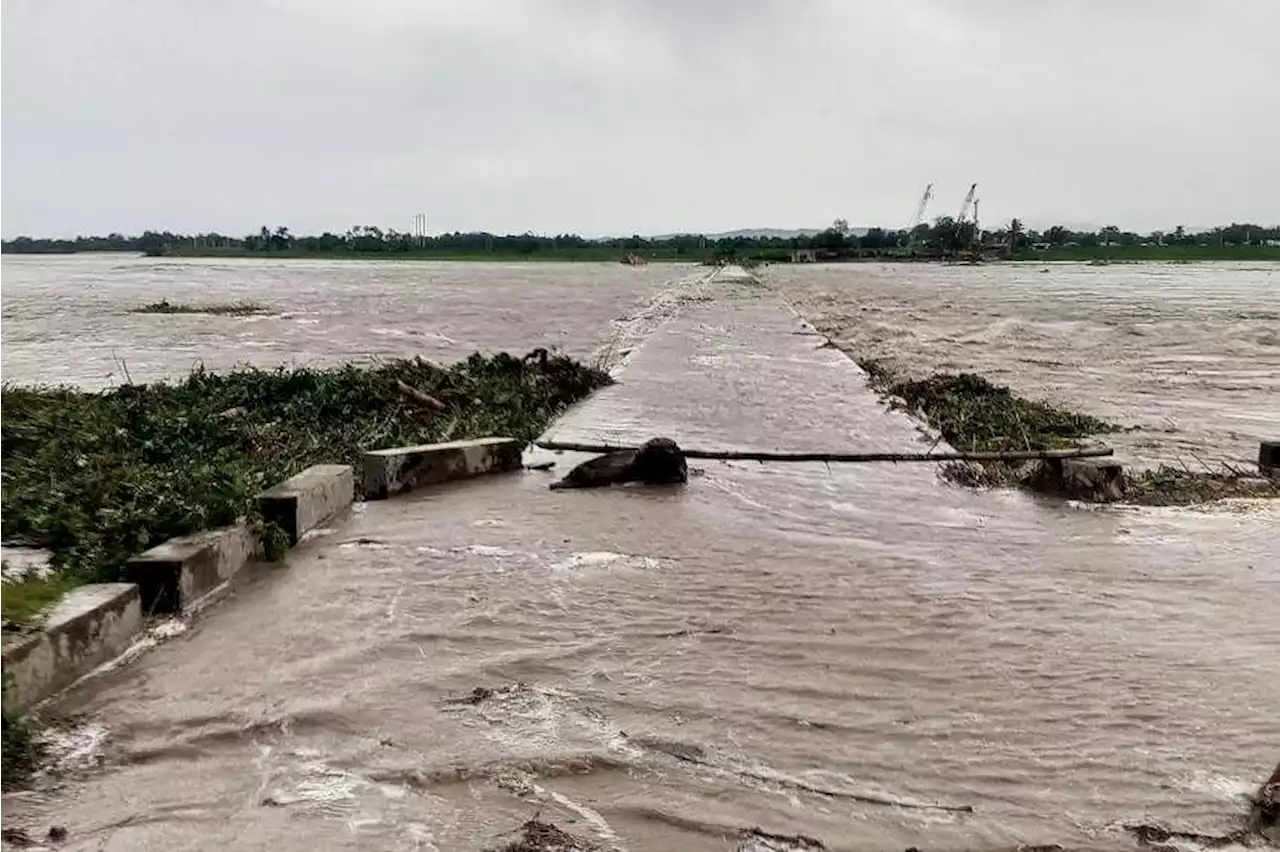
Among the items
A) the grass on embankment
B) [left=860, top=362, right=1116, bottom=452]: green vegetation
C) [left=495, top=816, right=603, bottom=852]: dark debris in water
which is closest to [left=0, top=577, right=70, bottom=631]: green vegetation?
[left=495, top=816, right=603, bottom=852]: dark debris in water

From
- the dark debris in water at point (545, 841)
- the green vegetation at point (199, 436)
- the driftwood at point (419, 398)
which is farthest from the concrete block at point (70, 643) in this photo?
the driftwood at point (419, 398)

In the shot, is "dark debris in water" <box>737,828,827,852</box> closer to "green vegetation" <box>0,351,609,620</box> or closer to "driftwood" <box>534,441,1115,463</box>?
"green vegetation" <box>0,351,609,620</box>

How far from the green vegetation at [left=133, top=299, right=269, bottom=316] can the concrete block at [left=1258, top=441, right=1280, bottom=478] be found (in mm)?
40190

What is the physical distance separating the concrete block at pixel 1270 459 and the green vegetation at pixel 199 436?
29.9 ft

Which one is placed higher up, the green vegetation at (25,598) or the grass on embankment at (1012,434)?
the green vegetation at (25,598)

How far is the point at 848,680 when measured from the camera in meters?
6.32

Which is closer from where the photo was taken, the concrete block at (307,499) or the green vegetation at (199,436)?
the green vegetation at (199,436)

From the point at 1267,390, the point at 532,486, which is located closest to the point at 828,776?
the point at 532,486

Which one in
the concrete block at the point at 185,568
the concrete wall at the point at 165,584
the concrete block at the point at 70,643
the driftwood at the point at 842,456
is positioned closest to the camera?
the concrete block at the point at 70,643

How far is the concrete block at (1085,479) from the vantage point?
11914 mm

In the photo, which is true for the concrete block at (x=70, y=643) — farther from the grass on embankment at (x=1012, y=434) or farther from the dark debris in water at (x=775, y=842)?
the grass on embankment at (x=1012, y=434)

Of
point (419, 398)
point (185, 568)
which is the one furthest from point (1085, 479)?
point (185, 568)

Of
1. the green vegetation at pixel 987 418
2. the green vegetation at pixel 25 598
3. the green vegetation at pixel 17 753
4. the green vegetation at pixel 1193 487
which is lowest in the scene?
the green vegetation at pixel 1193 487

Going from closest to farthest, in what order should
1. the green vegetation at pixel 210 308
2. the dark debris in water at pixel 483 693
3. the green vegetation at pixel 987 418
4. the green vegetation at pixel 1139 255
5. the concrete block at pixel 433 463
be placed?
the dark debris in water at pixel 483 693, the concrete block at pixel 433 463, the green vegetation at pixel 987 418, the green vegetation at pixel 210 308, the green vegetation at pixel 1139 255
